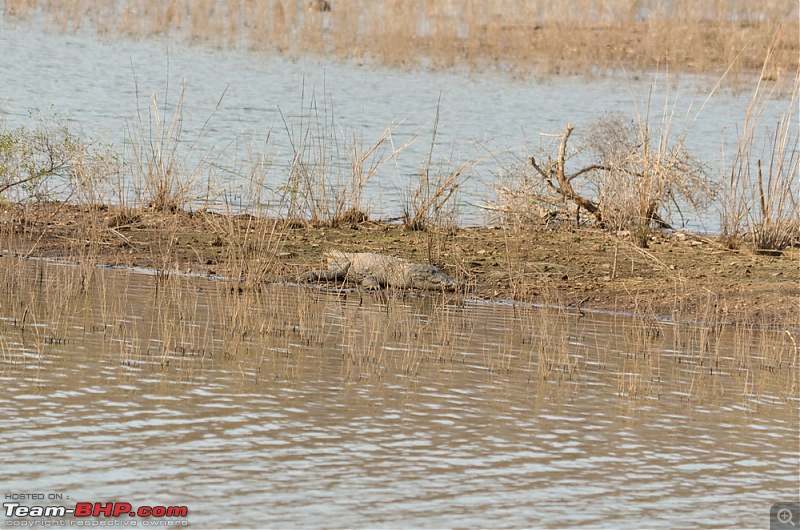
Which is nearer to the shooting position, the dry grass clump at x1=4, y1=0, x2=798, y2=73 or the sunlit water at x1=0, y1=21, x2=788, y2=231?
the sunlit water at x1=0, y1=21, x2=788, y2=231

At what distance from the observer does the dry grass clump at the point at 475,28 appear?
113 feet

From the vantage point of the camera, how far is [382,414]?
6969 millimetres

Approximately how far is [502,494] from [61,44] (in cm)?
2789

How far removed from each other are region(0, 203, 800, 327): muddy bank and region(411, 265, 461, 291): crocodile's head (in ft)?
0.70

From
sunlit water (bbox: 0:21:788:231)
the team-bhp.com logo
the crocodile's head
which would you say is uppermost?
sunlit water (bbox: 0:21:788:231)

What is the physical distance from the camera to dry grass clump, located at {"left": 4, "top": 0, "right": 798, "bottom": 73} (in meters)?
34.4

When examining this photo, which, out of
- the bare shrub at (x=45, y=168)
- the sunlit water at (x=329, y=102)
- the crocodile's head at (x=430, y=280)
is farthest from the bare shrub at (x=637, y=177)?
the bare shrub at (x=45, y=168)

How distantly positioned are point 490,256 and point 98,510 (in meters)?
8.23

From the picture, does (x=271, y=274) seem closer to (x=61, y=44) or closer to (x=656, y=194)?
(x=656, y=194)

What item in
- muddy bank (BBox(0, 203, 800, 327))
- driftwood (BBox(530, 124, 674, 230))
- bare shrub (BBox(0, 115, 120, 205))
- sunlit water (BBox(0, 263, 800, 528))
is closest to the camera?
sunlit water (BBox(0, 263, 800, 528))

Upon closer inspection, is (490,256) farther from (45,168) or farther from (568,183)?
(45,168)

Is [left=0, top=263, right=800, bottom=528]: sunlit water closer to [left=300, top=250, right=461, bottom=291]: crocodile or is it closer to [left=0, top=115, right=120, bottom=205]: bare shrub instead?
[left=300, top=250, right=461, bottom=291]: crocodile

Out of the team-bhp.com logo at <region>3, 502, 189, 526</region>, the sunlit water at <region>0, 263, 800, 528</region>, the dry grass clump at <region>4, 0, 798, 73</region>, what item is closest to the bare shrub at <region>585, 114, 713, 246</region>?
the sunlit water at <region>0, 263, 800, 528</region>

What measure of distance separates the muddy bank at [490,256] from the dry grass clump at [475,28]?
1952 cm
